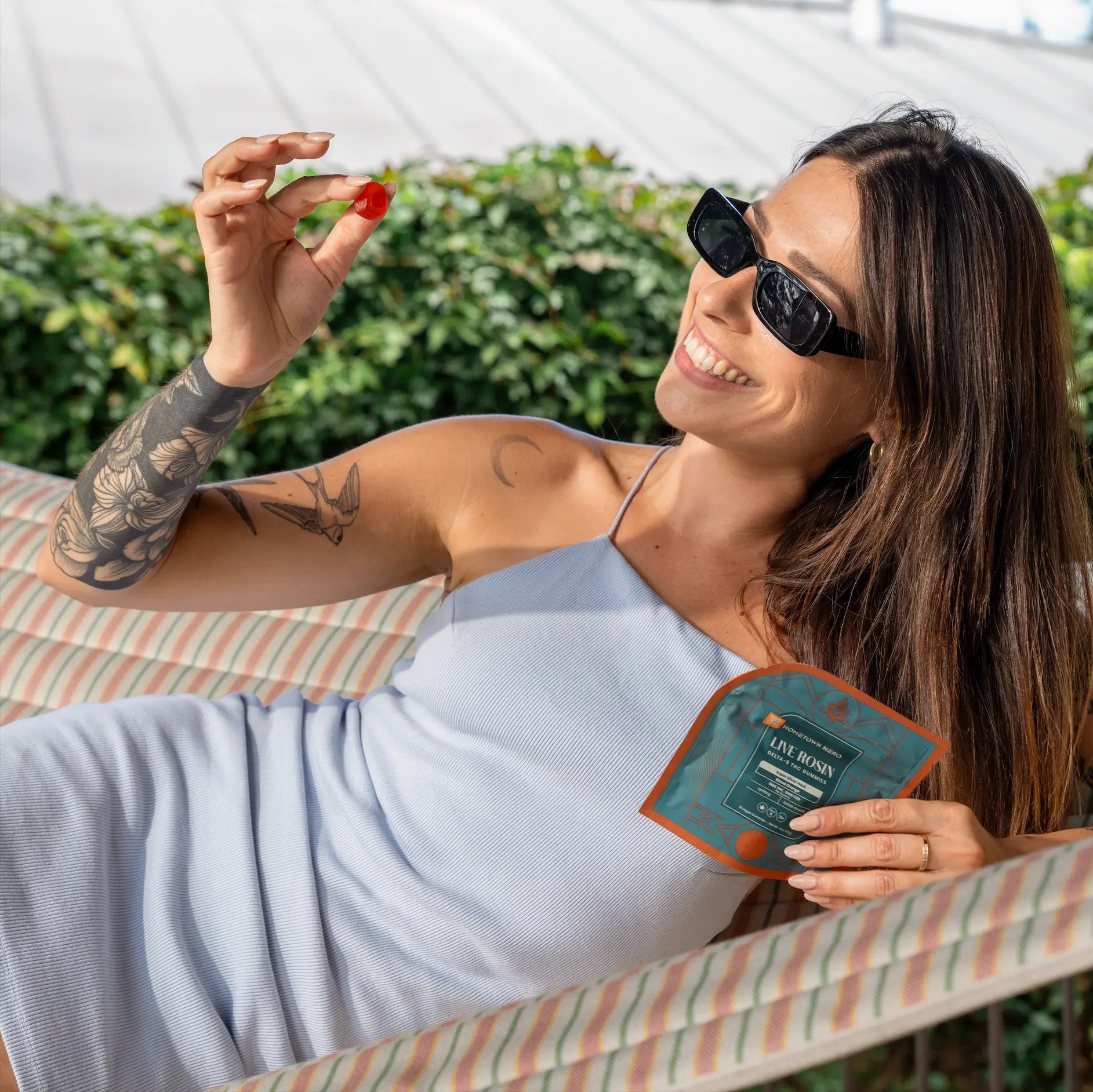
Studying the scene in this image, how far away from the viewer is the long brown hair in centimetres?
178

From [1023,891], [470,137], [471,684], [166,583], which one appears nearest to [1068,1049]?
[1023,891]

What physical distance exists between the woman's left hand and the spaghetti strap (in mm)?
600

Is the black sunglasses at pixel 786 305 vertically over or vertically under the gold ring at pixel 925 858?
over

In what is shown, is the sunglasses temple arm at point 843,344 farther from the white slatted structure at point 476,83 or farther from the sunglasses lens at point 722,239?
the white slatted structure at point 476,83

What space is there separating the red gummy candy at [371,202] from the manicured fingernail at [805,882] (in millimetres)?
959

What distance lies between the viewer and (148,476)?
1675 mm

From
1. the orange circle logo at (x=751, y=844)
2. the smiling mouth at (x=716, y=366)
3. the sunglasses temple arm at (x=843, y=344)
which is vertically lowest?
the orange circle logo at (x=751, y=844)

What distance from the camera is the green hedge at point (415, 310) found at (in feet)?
13.0

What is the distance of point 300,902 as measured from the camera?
1.58 metres

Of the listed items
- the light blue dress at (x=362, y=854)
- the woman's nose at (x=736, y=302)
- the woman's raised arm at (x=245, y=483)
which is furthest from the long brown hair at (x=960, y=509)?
the woman's raised arm at (x=245, y=483)

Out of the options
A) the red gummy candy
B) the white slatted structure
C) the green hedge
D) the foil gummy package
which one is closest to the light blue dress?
the foil gummy package

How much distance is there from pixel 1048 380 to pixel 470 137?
656 cm

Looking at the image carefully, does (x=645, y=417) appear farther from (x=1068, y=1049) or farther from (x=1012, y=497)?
(x=1068, y=1049)

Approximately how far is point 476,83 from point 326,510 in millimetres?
7648
